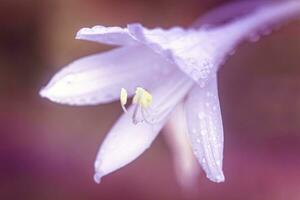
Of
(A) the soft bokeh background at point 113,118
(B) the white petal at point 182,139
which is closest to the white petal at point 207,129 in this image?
(B) the white petal at point 182,139

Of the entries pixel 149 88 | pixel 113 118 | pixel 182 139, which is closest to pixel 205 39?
pixel 149 88

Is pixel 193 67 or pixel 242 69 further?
pixel 242 69

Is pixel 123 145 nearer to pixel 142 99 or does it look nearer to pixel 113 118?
pixel 142 99

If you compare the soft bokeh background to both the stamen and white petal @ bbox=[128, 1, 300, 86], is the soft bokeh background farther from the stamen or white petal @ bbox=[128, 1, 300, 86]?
the stamen

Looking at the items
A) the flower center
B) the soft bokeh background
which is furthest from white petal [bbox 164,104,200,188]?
the flower center

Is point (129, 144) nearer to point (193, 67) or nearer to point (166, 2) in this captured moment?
point (193, 67)

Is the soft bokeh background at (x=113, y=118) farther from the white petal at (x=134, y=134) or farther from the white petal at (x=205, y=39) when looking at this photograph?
the white petal at (x=134, y=134)

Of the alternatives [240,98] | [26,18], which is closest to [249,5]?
[240,98]
